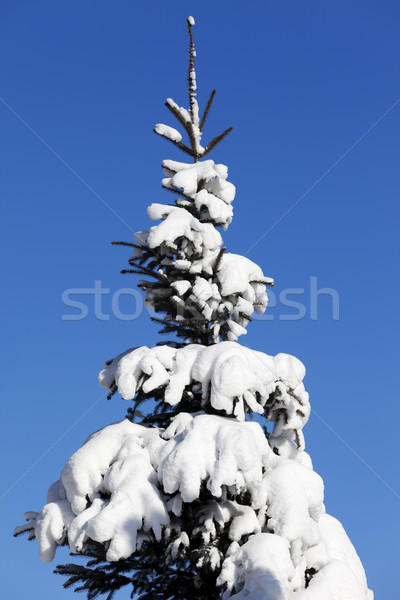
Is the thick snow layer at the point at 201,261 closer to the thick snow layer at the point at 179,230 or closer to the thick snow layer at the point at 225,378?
the thick snow layer at the point at 179,230

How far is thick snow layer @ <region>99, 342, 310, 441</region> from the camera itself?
23.1 feet

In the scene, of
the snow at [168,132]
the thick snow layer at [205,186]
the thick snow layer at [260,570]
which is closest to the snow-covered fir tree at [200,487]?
the thick snow layer at [260,570]

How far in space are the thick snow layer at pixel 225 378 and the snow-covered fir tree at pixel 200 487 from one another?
0.02m

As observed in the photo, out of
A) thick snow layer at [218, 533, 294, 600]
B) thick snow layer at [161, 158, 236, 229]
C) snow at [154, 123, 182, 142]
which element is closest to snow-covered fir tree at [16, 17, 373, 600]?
thick snow layer at [218, 533, 294, 600]

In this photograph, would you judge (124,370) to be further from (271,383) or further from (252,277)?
(252,277)

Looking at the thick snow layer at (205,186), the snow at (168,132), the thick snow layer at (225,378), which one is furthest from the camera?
the snow at (168,132)

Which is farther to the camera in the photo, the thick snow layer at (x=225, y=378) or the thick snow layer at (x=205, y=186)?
the thick snow layer at (x=205, y=186)

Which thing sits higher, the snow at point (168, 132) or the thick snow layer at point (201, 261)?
the snow at point (168, 132)

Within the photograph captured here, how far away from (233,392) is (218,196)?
12.6 ft

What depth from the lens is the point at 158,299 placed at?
30.2ft

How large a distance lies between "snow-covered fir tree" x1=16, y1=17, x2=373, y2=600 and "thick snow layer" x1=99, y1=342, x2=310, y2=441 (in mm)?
17

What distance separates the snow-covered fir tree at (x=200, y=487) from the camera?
6.23 metres

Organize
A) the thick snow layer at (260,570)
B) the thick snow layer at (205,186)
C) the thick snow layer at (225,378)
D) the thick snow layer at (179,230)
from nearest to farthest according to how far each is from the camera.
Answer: the thick snow layer at (260,570), the thick snow layer at (225,378), the thick snow layer at (179,230), the thick snow layer at (205,186)

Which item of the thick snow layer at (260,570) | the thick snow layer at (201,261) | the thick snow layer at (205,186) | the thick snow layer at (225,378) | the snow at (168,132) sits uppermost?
the snow at (168,132)
